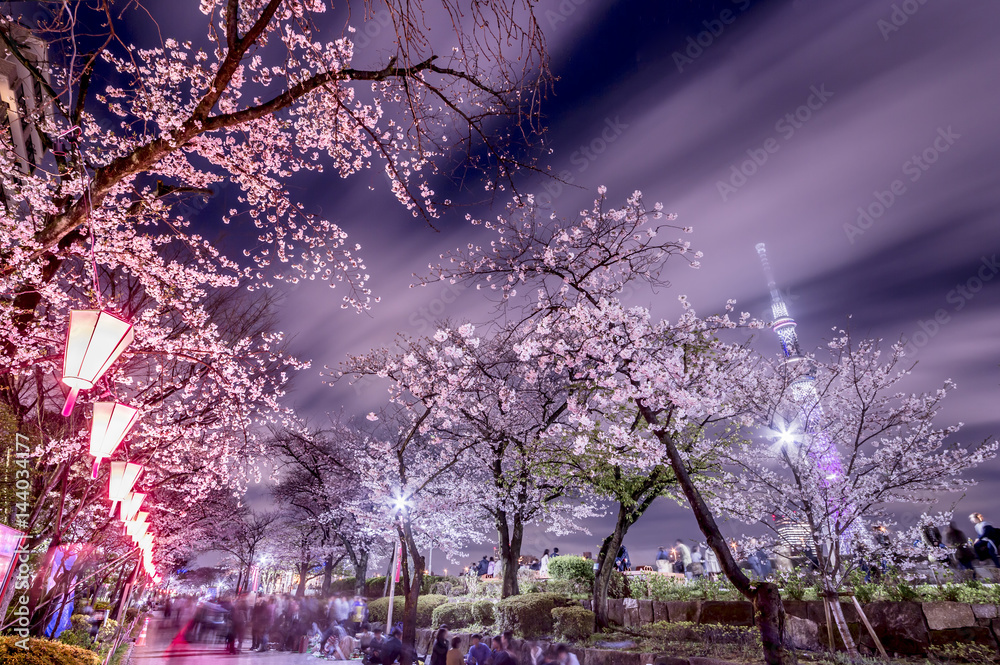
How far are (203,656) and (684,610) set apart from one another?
15494 millimetres

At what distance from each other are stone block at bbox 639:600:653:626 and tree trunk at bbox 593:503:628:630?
920 millimetres

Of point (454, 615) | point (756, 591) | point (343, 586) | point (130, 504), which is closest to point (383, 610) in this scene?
point (454, 615)

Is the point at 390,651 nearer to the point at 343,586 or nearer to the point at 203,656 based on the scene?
the point at 203,656

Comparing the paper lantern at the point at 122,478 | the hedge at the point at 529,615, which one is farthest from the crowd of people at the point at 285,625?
the paper lantern at the point at 122,478

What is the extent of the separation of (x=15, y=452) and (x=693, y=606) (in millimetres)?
14429

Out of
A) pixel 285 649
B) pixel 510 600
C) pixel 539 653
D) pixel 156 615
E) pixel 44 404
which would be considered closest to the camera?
pixel 539 653

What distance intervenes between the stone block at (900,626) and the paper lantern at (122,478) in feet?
46.6

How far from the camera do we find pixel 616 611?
1409 cm

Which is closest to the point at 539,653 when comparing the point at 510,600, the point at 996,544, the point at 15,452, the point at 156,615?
the point at 510,600

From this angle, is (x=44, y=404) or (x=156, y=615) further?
(x=156, y=615)

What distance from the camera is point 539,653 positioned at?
378 inches

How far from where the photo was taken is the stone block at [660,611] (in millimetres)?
12742

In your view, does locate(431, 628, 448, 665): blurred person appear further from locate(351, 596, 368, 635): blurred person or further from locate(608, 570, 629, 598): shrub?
locate(351, 596, 368, 635): blurred person

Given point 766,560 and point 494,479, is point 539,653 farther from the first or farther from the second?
point 766,560
